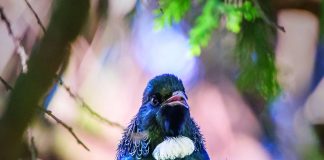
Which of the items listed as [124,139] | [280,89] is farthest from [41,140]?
[280,89]

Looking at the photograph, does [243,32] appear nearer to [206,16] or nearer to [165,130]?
[206,16]

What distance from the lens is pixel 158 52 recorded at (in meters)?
1.46

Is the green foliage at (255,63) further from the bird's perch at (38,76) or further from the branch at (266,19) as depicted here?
the bird's perch at (38,76)

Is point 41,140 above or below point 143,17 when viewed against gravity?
below

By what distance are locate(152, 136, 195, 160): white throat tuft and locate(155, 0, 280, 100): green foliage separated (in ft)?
0.83

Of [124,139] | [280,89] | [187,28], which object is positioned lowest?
[124,139]

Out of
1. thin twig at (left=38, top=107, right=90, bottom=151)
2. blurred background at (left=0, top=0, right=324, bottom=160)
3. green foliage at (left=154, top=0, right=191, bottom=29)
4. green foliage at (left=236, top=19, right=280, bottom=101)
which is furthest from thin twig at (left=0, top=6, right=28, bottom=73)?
green foliage at (left=236, top=19, right=280, bottom=101)

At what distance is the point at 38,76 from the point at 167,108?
383mm

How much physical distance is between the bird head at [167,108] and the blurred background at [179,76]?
13 centimetres

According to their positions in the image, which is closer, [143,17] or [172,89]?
[172,89]

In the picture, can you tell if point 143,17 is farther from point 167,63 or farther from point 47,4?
point 47,4

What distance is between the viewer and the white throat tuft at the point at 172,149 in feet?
4.17

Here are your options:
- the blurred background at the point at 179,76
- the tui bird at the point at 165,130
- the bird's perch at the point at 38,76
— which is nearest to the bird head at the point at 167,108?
the tui bird at the point at 165,130

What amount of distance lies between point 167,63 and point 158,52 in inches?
1.5
